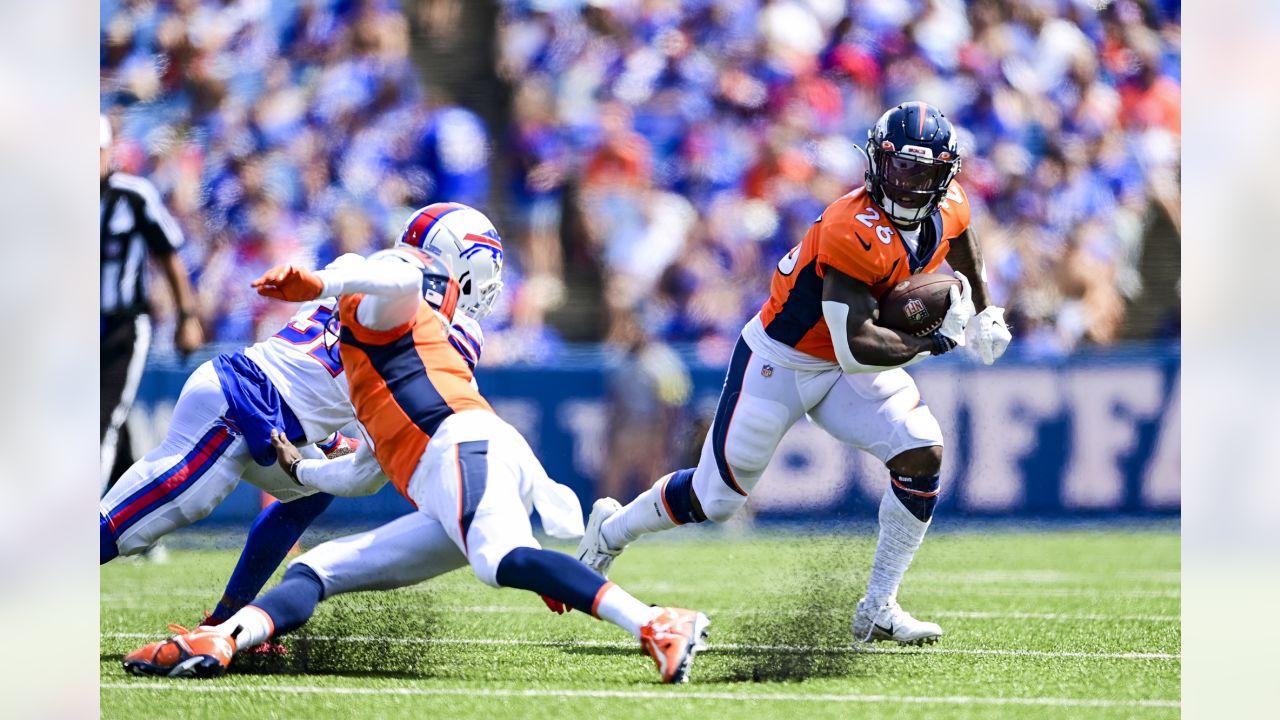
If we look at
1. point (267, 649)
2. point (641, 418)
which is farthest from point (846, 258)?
point (641, 418)

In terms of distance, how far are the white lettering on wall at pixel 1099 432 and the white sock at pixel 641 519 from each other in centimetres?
427

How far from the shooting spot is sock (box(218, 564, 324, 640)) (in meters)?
3.93

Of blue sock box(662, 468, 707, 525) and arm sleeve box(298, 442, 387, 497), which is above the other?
arm sleeve box(298, 442, 387, 497)

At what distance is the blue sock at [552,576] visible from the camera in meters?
3.72

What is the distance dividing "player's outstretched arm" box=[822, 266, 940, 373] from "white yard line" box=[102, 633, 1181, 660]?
853 millimetres

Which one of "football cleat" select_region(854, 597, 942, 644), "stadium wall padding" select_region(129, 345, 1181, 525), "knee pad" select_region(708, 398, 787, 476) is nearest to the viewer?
"football cleat" select_region(854, 597, 942, 644)

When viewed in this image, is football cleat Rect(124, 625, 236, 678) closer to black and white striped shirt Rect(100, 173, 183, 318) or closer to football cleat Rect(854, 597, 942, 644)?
football cleat Rect(854, 597, 942, 644)

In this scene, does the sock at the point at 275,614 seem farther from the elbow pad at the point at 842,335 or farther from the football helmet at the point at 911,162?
the football helmet at the point at 911,162

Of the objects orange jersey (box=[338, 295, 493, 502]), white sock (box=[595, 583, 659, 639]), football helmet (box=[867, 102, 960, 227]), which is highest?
football helmet (box=[867, 102, 960, 227])

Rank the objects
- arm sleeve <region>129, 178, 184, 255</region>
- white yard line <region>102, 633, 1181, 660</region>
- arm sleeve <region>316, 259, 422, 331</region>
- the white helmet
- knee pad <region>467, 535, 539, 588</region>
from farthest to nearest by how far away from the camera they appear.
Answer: arm sleeve <region>129, 178, 184, 255</region>
white yard line <region>102, 633, 1181, 660</region>
the white helmet
knee pad <region>467, 535, 539, 588</region>
arm sleeve <region>316, 259, 422, 331</region>

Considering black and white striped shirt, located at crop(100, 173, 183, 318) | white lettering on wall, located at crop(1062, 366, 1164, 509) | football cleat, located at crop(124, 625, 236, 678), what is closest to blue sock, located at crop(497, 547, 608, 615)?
football cleat, located at crop(124, 625, 236, 678)

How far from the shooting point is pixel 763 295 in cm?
900
